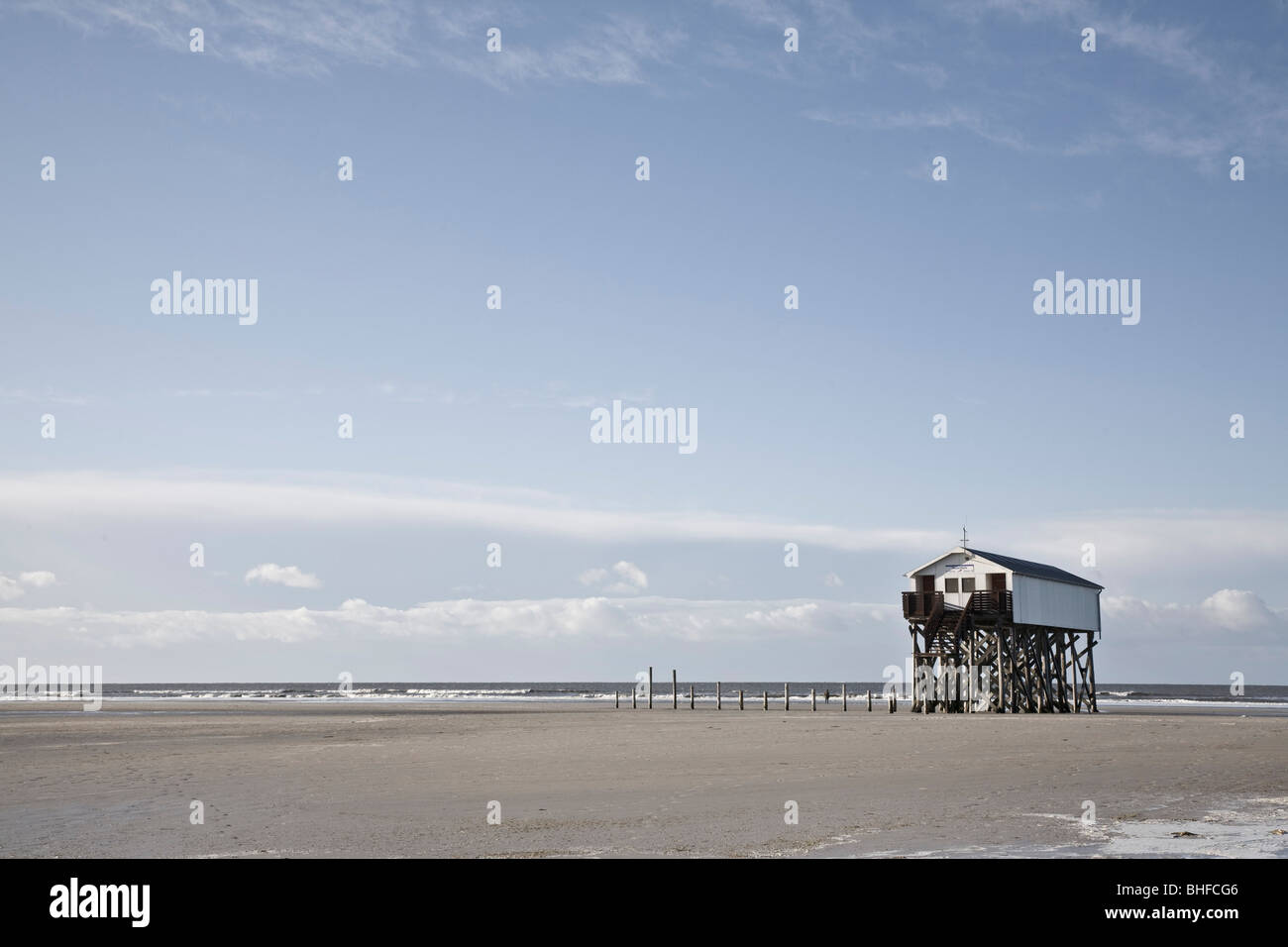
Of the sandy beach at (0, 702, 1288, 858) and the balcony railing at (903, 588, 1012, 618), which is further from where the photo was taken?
the balcony railing at (903, 588, 1012, 618)

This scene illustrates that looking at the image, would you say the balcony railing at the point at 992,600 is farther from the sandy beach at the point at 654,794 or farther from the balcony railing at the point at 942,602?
the sandy beach at the point at 654,794

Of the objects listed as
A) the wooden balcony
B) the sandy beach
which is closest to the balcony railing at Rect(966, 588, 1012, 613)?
the wooden balcony

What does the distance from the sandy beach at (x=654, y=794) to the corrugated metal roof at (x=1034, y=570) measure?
17.9m

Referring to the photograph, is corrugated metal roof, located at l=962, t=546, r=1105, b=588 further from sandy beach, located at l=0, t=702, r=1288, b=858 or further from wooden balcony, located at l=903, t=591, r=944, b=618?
sandy beach, located at l=0, t=702, r=1288, b=858

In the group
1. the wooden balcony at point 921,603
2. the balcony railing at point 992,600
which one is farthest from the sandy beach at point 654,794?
the wooden balcony at point 921,603

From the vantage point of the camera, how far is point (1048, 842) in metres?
13.6

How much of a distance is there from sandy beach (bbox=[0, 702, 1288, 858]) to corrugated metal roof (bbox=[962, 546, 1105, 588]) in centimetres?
1793

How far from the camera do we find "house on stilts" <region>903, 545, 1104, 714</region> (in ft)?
178

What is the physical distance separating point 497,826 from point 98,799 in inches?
316

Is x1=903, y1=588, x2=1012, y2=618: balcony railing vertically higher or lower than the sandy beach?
higher

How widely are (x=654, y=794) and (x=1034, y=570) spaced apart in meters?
42.4

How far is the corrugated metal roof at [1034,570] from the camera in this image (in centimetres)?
5481
